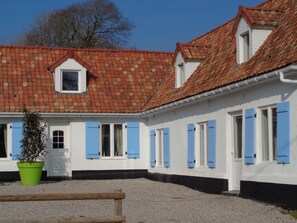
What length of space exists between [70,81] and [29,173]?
17.0 feet

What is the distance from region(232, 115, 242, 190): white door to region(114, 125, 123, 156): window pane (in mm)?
8846

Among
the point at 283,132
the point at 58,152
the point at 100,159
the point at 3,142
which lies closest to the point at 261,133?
the point at 283,132

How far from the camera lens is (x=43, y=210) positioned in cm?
1393

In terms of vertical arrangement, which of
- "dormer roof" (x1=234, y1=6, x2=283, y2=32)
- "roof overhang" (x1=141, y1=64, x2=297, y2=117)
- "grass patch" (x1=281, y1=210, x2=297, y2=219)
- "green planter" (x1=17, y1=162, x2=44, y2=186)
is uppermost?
"dormer roof" (x1=234, y1=6, x2=283, y2=32)

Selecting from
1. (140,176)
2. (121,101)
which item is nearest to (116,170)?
(140,176)

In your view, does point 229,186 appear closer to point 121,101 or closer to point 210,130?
point 210,130

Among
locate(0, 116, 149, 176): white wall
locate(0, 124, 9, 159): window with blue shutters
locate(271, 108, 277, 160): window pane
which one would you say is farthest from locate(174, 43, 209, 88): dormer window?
locate(271, 108, 277, 160): window pane

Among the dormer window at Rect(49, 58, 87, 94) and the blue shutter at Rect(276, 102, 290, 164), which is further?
the dormer window at Rect(49, 58, 87, 94)

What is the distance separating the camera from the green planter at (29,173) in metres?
21.4

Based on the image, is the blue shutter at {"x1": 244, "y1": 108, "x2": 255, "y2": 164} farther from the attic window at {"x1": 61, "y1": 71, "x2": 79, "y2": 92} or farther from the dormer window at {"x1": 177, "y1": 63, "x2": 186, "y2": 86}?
the attic window at {"x1": 61, "y1": 71, "x2": 79, "y2": 92}

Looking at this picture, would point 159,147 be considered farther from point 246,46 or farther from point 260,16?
point 260,16

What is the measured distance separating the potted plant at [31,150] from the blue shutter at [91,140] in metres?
2.59

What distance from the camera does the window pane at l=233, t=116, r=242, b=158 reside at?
1655cm

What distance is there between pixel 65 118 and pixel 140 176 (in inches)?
157
